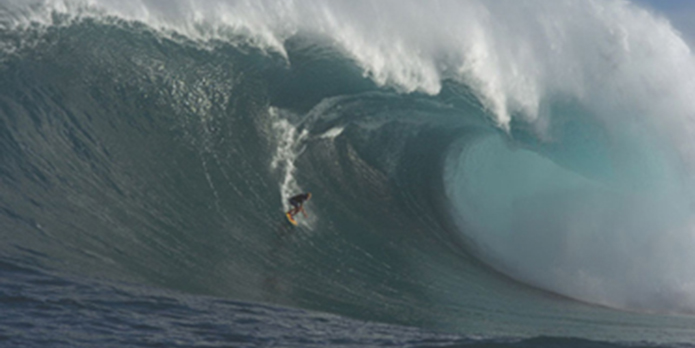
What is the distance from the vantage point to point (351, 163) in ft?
44.9

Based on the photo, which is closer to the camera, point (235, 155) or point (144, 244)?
point (144, 244)

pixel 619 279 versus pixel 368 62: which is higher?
pixel 368 62

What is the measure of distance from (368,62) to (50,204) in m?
8.32

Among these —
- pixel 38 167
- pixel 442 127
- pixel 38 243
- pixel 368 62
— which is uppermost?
pixel 368 62

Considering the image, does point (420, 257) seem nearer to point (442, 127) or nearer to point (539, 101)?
point (442, 127)

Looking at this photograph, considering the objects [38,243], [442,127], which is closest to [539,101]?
[442,127]

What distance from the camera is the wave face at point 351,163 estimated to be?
8.96 metres

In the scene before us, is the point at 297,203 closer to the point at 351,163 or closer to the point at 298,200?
the point at 298,200

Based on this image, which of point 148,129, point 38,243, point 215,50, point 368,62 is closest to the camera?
point 38,243

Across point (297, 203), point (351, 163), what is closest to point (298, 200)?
point (297, 203)

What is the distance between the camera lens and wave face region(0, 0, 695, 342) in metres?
8.96

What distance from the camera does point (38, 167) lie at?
959 cm

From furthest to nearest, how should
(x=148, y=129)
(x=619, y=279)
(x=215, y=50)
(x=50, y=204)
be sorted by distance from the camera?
(x=215, y=50), (x=619, y=279), (x=148, y=129), (x=50, y=204)

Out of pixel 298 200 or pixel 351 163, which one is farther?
pixel 351 163
